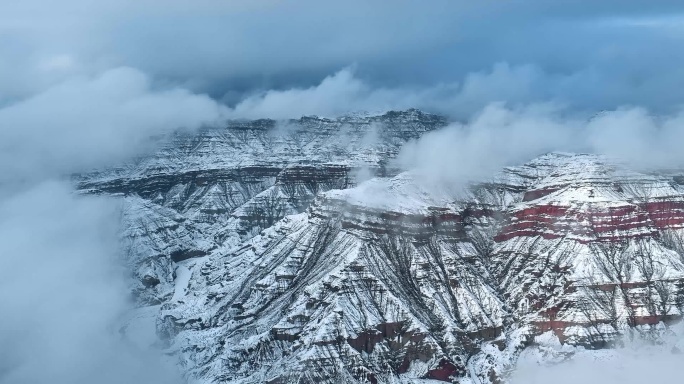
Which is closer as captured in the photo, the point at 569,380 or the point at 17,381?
the point at 17,381

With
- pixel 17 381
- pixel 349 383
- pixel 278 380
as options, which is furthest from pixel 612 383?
pixel 17 381

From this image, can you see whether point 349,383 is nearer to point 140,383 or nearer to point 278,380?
point 278,380

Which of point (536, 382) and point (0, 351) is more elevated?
point (0, 351)

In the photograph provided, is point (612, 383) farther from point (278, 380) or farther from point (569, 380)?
point (278, 380)

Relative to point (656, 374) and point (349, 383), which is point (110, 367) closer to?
point (349, 383)

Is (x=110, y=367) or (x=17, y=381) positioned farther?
(x=110, y=367)

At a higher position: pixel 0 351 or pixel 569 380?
pixel 0 351

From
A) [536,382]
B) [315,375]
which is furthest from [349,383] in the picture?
[536,382]
